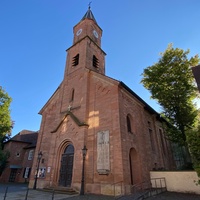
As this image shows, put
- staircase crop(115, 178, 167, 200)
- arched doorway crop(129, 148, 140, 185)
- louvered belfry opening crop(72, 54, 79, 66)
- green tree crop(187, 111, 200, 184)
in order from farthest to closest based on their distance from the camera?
louvered belfry opening crop(72, 54, 79, 66) → arched doorway crop(129, 148, 140, 185) → staircase crop(115, 178, 167, 200) → green tree crop(187, 111, 200, 184)

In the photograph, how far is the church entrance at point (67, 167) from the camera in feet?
43.5

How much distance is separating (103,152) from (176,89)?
9.84 meters

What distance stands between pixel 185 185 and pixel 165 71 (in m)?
10.9

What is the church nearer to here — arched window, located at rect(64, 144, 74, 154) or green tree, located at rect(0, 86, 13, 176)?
arched window, located at rect(64, 144, 74, 154)

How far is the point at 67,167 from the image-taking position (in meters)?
13.8

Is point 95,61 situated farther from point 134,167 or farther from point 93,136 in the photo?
point 134,167

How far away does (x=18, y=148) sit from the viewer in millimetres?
26859

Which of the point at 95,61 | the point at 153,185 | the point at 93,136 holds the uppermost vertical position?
the point at 95,61

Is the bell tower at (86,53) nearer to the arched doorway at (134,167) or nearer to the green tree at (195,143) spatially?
the arched doorway at (134,167)

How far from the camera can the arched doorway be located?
42.1 feet

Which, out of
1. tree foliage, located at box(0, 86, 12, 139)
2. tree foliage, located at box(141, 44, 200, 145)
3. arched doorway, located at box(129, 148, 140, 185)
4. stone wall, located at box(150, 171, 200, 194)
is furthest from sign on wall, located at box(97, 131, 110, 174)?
tree foliage, located at box(0, 86, 12, 139)

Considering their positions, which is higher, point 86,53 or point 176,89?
point 86,53

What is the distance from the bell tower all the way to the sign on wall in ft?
27.9

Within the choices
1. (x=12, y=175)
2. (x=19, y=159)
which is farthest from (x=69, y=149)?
(x=12, y=175)
